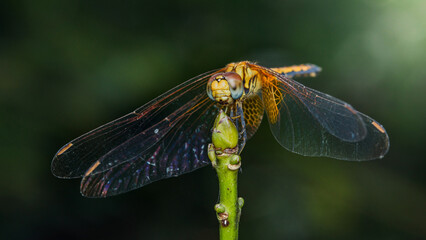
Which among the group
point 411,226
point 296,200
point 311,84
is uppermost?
point 311,84

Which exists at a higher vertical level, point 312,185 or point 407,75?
point 407,75

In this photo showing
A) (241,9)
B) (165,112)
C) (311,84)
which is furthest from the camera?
(311,84)

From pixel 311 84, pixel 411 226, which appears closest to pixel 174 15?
pixel 311 84

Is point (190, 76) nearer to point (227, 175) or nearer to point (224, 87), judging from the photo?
point (224, 87)

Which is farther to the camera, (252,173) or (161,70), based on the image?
(252,173)

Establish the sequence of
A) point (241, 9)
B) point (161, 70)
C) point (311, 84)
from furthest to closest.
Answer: point (311, 84) → point (241, 9) → point (161, 70)

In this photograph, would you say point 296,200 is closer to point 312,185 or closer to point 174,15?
point 312,185

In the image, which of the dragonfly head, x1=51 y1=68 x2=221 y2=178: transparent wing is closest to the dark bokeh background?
x1=51 y1=68 x2=221 y2=178: transparent wing

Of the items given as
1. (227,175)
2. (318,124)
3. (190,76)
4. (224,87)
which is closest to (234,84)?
(224,87)
